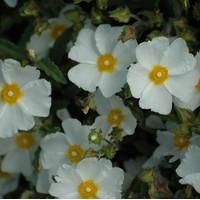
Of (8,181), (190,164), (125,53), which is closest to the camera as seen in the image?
(190,164)

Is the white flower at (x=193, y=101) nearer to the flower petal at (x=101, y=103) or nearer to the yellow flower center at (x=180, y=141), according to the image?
the yellow flower center at (x=180, y=141)

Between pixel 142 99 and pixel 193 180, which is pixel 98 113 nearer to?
pixel 142 99

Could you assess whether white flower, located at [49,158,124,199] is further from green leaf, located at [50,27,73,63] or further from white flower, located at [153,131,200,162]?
green leaf, located at [50,27,73,63]

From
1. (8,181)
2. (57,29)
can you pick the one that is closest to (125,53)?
(57,29)

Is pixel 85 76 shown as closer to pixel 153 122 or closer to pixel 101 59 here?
pixel 101 59

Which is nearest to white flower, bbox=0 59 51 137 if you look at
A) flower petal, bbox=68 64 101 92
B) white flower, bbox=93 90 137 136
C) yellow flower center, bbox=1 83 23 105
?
yellow flower center, bbox=1 83 23 105
